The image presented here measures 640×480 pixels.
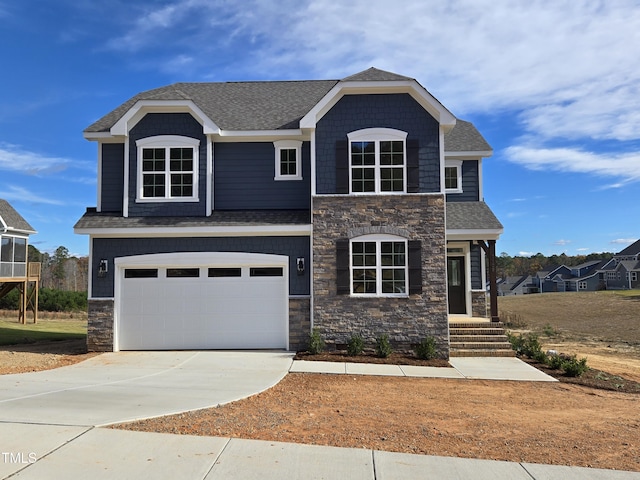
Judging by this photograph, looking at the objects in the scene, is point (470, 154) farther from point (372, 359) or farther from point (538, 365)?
point (372, 359)

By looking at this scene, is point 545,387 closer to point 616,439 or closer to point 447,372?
point 447,372

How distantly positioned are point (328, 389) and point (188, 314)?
577 centimetres

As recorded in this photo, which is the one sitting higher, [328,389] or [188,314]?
[188,314]

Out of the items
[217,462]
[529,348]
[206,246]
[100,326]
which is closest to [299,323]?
[206,246]

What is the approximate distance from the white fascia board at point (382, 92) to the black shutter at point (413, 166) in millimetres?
938

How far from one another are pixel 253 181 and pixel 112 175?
13.3 ft

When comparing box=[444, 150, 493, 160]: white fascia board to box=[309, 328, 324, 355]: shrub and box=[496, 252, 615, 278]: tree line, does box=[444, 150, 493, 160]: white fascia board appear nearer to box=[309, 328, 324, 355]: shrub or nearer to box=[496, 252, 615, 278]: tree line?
box=[309, 328, 324, 355]: shrub

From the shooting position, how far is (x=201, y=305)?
13.8m

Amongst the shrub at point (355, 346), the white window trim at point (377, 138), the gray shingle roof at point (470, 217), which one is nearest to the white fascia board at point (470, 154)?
the gray shingle roof at point (470, 217)

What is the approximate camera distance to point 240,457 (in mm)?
5445

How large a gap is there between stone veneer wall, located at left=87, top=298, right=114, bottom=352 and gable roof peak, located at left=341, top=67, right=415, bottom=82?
8882 millimetres

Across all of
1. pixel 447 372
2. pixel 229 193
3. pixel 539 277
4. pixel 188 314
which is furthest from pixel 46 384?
pixel 539 277

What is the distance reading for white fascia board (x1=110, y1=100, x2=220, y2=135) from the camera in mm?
13891

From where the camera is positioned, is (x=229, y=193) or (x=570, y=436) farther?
(x=229, y=193)
